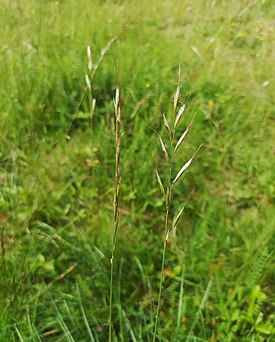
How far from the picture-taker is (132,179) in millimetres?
2115

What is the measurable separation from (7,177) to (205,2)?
2314 mm

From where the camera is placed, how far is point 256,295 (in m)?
1.60

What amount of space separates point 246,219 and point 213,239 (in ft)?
0.73

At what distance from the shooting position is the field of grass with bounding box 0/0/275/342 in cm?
157

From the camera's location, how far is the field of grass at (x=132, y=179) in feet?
5.15

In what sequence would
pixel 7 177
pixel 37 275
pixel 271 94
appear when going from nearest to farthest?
pixel 37 275 → pixel 7 177 → pixel 271 94

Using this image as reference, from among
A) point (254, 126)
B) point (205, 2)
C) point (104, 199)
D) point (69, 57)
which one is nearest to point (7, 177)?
point (104, 199)

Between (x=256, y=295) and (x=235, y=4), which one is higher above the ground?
(x=235, y=4)

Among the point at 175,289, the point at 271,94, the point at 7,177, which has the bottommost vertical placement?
the point at 175,289

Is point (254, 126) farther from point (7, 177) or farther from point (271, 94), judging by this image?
point (7, 177)

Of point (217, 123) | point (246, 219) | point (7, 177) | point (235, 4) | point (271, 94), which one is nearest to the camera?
point (246, 219)

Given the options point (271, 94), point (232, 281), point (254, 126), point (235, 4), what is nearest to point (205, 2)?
point (235, 4)

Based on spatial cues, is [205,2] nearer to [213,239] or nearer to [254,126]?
[254,126]

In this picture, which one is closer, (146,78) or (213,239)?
(213,239)
